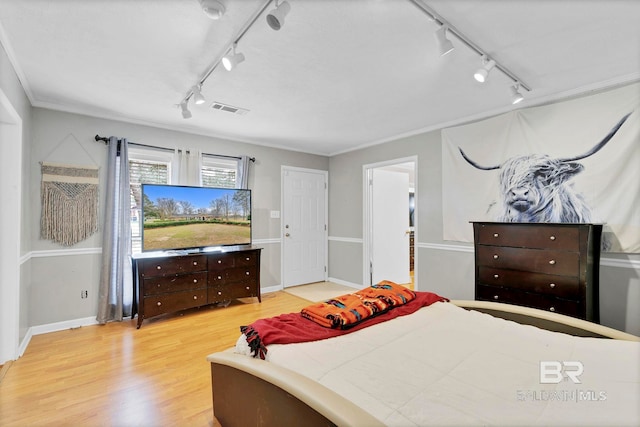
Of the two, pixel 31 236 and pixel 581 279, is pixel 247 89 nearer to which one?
pixel 31 236

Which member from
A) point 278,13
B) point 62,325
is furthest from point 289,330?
point 62,325

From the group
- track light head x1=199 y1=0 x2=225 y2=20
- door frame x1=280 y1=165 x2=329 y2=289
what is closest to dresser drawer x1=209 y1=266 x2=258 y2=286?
door frame x1=280 y1=165 x2=329 y2=289

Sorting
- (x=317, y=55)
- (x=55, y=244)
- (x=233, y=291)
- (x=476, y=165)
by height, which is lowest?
(x=233, y=291)

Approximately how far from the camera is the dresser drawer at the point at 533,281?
7.86 ft

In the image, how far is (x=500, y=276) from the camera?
278 centimetres

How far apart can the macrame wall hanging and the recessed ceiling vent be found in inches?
64.8

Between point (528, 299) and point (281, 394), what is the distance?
2418 millimetres

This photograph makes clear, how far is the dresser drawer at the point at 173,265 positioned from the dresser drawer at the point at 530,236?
322 cm

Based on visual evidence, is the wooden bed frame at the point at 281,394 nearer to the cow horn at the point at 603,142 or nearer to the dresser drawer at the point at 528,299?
the dresser drawer at the point at 528,299

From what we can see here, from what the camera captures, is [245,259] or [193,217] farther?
[245,259]

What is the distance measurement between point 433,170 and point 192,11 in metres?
3.29

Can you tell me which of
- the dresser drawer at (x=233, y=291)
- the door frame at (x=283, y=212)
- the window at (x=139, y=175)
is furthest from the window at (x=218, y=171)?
the dresser drawer at (x=233, y=291)

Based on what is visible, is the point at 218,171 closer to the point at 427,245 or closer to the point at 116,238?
the point at 116,238

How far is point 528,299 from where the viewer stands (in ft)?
8.57
